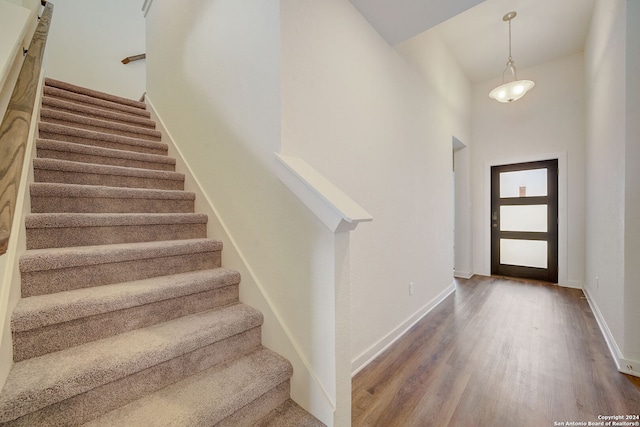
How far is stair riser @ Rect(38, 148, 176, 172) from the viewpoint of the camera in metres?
1.78

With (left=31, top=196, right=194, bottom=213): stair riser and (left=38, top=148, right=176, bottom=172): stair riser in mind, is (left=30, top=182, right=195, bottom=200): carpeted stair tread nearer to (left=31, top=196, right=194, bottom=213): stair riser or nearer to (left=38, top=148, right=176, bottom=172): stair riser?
(left=31, top=196, right=194, bottom=213): stair riser

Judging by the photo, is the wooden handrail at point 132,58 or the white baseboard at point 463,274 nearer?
the wooden handrail at point 132,58

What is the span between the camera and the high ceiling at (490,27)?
1799 mm

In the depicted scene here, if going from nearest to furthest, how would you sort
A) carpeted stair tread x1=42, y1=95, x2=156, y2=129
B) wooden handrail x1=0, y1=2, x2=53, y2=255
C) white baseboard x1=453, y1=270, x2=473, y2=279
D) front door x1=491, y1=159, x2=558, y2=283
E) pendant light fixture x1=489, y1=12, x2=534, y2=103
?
wooden handrail x1=0, y1=2, x2=53, y2=255, carpeted stair tread x1=42, y1=95, x2=156, y2=129, pendant light fixture x1=489, y1=12, x2=534, y2=103, front door x1=491, y1=159, x2=558, y2=283, white baseboard x1=453, y1=270, x2=473, y2=279

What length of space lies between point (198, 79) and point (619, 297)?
370 centimetres

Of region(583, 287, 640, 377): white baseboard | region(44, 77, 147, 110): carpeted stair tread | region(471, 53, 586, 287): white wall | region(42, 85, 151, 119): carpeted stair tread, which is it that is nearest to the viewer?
region(583, 287, 640, 377): white baseboard

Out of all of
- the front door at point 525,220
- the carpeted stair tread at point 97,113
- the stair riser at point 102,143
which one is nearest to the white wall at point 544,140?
the front door at point 525,220

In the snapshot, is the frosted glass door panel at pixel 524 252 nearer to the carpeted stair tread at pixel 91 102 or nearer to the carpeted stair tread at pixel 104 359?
the carpeted stair tread at pixel 104 359

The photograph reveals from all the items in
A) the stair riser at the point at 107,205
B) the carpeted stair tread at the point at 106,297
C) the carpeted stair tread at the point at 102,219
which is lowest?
the carpeted stair tread at the point at 106,297

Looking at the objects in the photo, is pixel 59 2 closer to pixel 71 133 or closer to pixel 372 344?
pixel 71 133

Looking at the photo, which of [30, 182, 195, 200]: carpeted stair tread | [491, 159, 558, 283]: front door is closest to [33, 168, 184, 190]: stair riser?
[30, 182, 195, 200]: carpeted stair tread

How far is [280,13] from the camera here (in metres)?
1.32

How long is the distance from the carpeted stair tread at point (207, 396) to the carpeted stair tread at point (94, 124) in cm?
241

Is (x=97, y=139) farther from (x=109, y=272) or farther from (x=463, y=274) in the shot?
(x=463, y=274)
